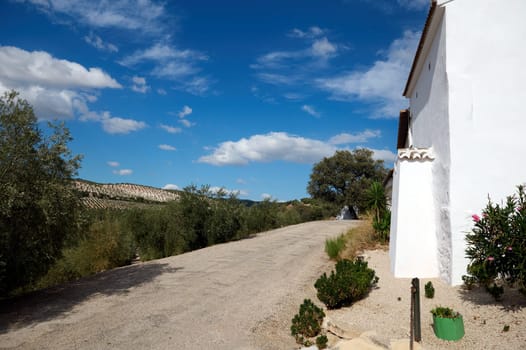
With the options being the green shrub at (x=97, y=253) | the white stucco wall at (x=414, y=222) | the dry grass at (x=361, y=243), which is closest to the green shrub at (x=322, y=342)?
the white stucco wall at (x=414, y=222)

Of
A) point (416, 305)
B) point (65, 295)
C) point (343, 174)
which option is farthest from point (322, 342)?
point (343, 174)

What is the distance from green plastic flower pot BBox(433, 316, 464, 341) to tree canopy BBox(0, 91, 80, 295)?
7062mm

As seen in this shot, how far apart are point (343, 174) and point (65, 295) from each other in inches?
1270

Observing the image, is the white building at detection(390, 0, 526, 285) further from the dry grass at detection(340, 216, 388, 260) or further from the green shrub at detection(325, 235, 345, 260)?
the green shrub at detection(325, 235, 345, 260)

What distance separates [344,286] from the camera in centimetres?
730

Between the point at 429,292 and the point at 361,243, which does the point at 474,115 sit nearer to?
the point at 429,292

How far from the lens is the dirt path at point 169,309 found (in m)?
6.00

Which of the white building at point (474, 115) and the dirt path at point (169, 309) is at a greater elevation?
the white building at point (474, 115)

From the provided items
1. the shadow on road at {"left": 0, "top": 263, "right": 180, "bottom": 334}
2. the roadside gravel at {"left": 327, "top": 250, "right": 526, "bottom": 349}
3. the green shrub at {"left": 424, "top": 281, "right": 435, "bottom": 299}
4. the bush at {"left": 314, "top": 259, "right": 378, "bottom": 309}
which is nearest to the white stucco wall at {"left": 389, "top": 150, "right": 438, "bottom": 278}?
the roadside gravel at {"left": 327, "top": 250, "right": 526, "bottom": 349}

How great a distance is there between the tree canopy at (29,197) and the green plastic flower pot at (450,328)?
7062 mm

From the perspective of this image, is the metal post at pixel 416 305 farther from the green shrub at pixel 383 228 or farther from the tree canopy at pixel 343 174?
the tree canopy at pixel 343 174

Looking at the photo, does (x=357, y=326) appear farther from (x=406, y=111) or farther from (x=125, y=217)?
(x=125, y=217)

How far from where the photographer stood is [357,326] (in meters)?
6.28

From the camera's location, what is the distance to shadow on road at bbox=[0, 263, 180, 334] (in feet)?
22.8
